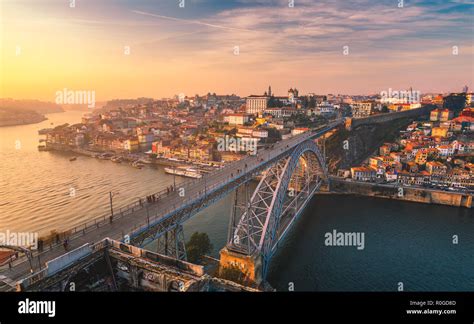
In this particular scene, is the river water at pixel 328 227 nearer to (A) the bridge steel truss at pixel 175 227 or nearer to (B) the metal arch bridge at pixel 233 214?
(B) the metal arch bridge at pixel 233 214

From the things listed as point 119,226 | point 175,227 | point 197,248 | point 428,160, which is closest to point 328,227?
point 197,248

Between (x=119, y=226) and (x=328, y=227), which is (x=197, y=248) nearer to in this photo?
(x=119, y=226)

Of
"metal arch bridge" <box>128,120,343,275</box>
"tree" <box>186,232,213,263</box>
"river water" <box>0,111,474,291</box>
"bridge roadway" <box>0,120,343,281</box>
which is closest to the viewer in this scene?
"bridge roadway" <box>0,120,343,281</box>

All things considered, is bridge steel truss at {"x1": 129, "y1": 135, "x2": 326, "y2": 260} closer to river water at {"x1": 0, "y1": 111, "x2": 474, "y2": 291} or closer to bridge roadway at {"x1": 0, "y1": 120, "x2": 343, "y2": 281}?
bridge roadway at {"x1": 0, "y1": 120, "x2": 343, "y2": 281}

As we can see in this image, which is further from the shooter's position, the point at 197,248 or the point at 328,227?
the point at 328,227

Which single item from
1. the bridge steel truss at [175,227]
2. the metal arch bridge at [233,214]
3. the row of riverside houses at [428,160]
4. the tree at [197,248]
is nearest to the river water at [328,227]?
the tree at [197,248]

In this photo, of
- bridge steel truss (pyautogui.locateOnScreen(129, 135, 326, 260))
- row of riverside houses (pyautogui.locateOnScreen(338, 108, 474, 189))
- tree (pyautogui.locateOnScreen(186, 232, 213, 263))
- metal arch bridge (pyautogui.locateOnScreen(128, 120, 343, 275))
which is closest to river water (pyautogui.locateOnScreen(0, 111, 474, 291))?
tree (pyautogui.locateOnScreen(186, 232, 213, 263))

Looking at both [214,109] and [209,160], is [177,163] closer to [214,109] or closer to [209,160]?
[209,160]
